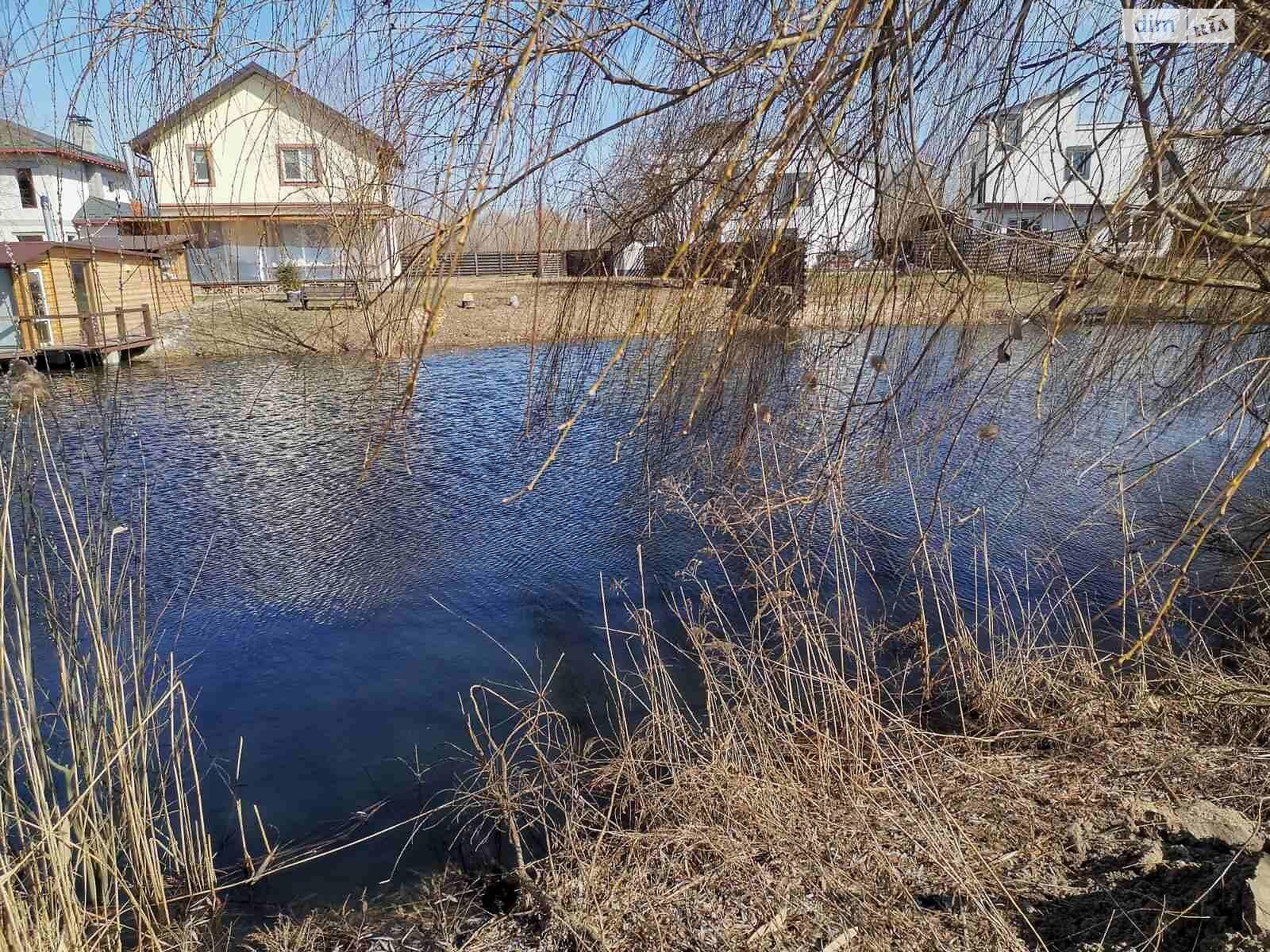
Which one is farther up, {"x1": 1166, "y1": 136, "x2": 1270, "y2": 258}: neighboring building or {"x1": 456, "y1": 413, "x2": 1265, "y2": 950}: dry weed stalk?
{"x1": 1166, "y1": 136, "x2": 1270, "y2": 258}: neighboring building

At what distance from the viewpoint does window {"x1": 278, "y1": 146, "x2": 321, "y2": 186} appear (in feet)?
6.66

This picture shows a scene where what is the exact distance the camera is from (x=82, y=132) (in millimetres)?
1891

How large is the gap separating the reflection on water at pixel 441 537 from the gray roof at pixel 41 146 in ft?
2.47

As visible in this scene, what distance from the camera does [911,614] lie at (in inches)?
213

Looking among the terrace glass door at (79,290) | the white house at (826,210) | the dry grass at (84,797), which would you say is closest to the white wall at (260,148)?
the dry grass at (84,797)

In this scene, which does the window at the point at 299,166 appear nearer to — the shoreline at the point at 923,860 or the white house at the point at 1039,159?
the white house at the point at 1039,159

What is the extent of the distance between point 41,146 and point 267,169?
17.3 inches

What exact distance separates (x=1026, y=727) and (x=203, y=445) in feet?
27.4

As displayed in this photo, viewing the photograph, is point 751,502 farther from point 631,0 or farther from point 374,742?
point 631,0

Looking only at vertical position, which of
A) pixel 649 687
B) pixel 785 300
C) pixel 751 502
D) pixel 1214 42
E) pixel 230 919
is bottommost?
pixel 230 919

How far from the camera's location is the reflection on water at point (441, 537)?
13.2ft

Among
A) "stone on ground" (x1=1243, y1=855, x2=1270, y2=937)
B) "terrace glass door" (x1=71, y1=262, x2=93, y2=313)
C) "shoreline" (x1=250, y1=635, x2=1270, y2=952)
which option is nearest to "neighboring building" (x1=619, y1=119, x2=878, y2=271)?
"shoreline" (x1=250, y1=635, x2=1270, y2=952)

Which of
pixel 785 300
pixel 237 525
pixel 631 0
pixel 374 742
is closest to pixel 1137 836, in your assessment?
pixel 785 300

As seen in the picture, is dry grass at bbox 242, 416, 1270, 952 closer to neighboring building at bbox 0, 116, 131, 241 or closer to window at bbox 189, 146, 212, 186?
window at bbox 189, 146, 212, 186
